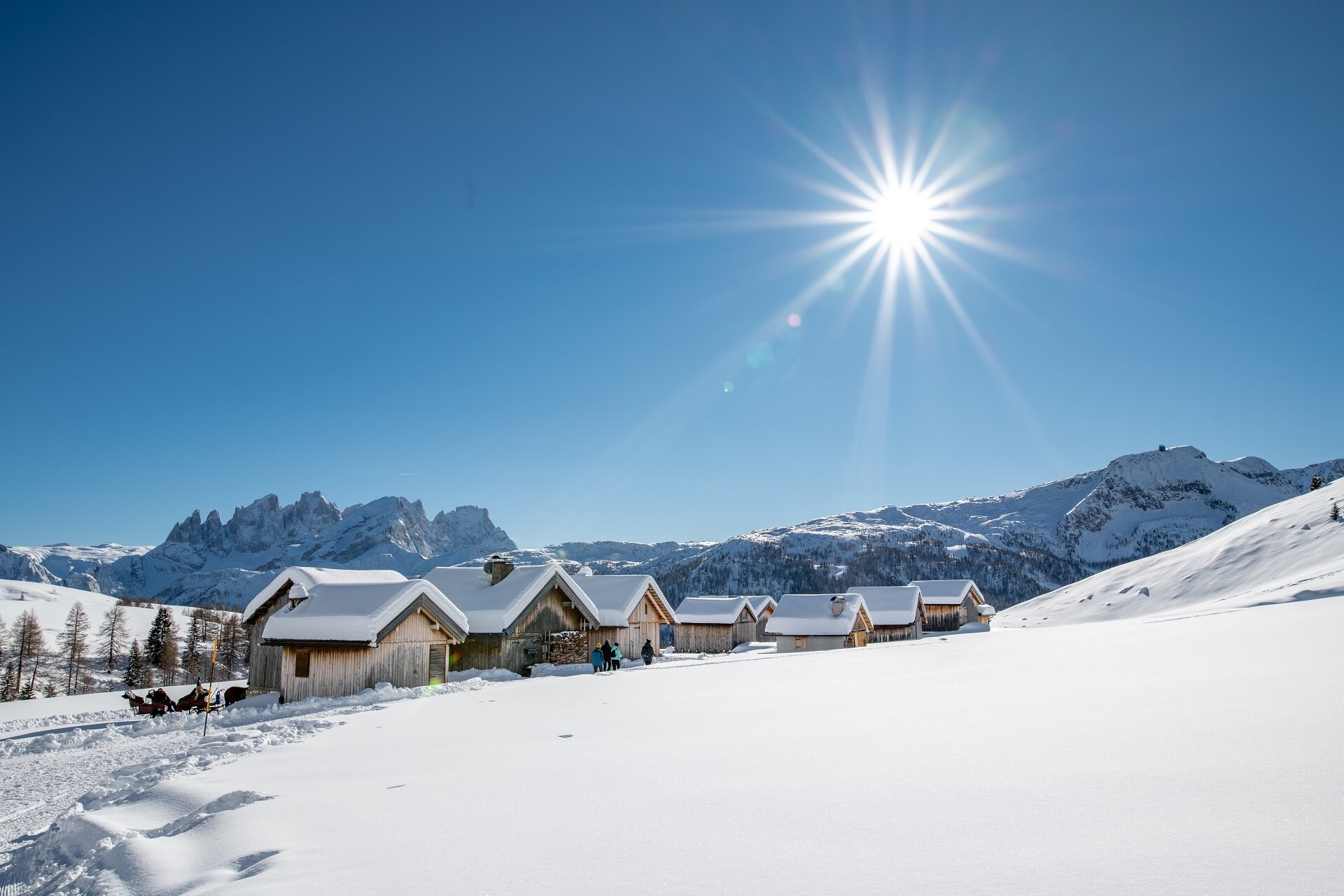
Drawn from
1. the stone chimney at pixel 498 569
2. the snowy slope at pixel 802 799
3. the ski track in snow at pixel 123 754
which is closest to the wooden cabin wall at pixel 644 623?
the stone chimney at pixel 498 569

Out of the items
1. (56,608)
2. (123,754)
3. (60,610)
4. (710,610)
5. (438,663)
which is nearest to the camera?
(123,754)

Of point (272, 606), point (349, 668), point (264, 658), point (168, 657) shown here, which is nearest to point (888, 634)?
point (349, 668)

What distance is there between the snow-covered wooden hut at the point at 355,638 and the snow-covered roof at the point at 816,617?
36673 millimetres

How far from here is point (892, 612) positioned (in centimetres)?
6900

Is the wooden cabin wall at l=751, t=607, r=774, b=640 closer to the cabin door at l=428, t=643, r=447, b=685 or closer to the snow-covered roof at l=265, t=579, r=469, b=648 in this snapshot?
the cabin door at l=428, t=643, r=447, b=685

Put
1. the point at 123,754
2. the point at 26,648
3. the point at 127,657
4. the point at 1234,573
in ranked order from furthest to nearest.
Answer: the point at 127,657 < the point at 26,648 < the point at 1234,573 < the point at 123,754

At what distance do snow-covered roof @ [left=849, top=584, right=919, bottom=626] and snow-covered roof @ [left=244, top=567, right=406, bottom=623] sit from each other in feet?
157

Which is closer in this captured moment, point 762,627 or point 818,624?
point 818,624

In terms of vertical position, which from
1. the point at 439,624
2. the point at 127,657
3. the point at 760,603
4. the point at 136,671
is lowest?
the point at 136,671

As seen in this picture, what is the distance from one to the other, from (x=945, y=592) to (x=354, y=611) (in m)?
69.7

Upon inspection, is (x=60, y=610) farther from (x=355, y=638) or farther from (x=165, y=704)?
(x=355, y=638)

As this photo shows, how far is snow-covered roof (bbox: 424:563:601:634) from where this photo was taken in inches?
1289

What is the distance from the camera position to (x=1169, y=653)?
1519 cm

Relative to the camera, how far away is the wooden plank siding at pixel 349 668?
85.4 feet
